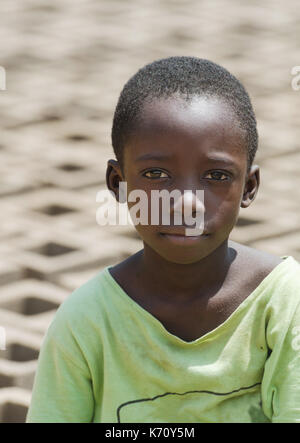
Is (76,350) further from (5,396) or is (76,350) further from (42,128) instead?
(42,128)

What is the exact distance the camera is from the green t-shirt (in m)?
1.38

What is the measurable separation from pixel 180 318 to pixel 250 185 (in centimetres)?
23

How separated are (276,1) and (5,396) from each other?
3.09 meters

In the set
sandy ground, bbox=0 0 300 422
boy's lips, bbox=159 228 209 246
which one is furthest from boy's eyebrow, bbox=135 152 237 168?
sandy ground, bbox=0 0 300 422

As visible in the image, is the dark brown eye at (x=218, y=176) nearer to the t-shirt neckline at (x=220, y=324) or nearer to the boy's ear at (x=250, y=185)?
the boy's ear at (x=250, y=185)

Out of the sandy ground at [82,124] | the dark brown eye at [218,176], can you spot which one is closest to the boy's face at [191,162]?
the dark brown eye at [218,176]

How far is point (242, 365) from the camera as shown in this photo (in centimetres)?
138

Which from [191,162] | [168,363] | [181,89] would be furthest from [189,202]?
[168,363]

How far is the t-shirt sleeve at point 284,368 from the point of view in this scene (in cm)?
136

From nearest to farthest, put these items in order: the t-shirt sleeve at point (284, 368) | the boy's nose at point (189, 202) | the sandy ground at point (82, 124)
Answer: the boy's nose at point (189, 202) < the t-shirt sleeve at point (284, 368) < the sandy ground at point (82, 124)

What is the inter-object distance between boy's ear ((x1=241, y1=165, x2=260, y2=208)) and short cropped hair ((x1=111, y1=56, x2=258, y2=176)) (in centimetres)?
2

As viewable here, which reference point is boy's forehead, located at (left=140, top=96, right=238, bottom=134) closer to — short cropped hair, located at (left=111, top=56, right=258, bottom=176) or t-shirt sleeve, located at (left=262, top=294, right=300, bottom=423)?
short cropped hair, located at (left=111, top=56, right=258, bottom=176)

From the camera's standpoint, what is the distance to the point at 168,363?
1.38m
